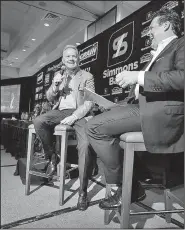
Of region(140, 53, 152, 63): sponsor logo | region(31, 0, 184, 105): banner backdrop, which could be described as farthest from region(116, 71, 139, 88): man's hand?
region(140, 53, 152, 63): sponsor logo

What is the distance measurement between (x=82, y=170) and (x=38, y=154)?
47.1 inches

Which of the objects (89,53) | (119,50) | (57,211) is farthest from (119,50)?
(57,211)

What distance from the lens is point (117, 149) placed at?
1.12m

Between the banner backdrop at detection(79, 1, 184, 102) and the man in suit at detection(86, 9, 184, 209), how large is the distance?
153 cm

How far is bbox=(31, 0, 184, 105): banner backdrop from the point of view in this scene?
8.79 feet

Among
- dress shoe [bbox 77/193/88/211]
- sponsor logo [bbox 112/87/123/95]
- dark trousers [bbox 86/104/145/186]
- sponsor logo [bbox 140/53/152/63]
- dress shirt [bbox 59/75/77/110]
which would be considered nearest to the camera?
dark trousers [bbox 86/104/145/186]

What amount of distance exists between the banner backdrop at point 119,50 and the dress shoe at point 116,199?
1.94m

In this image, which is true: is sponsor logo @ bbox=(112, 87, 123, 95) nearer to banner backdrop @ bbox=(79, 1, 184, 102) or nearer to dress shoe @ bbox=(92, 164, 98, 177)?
→ banner backdrop @ bbox=(79, 1, 184, 102)

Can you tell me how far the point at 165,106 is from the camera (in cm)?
92

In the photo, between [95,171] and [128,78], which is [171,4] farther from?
[95,171]

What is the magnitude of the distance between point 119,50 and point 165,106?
8.43 feet

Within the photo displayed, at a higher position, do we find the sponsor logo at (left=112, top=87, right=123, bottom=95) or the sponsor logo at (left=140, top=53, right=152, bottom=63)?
the sponsor logo at (left=140, top=53, right=152, bottom=63)

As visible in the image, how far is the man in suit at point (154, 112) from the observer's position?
91 centimetres

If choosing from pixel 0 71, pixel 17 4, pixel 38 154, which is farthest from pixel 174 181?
pixel 0 71
